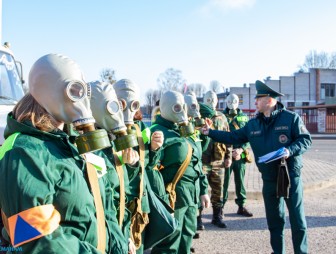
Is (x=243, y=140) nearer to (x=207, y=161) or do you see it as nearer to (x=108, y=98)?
(x=207, y=161)

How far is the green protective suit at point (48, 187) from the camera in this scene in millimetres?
1567

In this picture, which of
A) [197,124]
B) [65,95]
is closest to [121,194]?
[65,95]

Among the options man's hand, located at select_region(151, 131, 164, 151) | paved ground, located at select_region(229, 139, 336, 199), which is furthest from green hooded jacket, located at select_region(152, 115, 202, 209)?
paved ground, located at select_region(229, 139, 336, 199)

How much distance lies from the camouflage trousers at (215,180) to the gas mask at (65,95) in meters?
4.68

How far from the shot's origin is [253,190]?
8234mm

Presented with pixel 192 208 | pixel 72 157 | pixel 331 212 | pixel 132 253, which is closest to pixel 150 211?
pixel 132 253

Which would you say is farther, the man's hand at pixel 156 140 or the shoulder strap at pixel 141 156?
the man's hand at pixel 156 140

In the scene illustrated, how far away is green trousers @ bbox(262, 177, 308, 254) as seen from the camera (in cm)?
442

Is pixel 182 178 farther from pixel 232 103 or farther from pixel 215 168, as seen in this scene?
pixel 232 103

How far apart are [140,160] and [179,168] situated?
2.95 feet

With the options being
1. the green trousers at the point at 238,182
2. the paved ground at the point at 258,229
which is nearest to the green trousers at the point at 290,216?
the paved ground at the point at 258,229

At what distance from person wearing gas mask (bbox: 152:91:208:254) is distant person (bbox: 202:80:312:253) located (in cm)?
99

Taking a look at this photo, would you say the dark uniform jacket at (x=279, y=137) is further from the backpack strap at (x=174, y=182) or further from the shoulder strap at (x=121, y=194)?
the shoulder strap at (x=121, y=194)

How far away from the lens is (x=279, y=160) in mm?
4480
